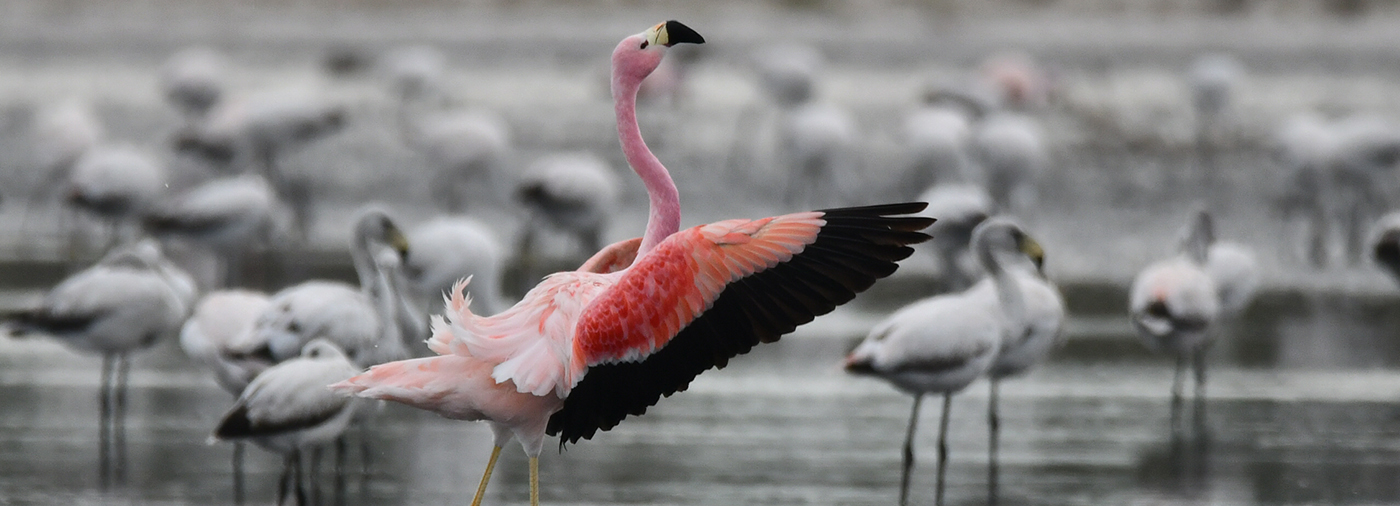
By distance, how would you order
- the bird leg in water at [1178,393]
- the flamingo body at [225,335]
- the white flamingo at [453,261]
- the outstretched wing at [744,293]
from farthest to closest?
the white flamingo at [453,261]
the bird leg in water at [1178,393]
the flamingo body at [225,335]
the outstretched wing at [744,293]

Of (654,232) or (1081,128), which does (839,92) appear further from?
(654,232)

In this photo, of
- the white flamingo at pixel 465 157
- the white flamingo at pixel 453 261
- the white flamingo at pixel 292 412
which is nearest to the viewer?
the white flamingo at pixel 292 412

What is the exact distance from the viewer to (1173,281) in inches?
358

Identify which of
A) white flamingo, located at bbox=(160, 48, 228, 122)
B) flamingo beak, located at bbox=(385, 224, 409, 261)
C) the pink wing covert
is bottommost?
the pink wing covert

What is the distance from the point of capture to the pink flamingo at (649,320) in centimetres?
504

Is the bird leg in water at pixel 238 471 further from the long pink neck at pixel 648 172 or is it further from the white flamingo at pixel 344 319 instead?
the long pink neck at pixel 648 172

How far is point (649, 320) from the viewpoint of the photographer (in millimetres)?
5105

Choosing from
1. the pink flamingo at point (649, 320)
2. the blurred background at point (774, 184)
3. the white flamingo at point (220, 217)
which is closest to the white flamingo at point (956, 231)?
the blurred background at point (774, 184)

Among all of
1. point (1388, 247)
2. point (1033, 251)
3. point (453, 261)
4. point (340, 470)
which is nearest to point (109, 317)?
point (340, 470)

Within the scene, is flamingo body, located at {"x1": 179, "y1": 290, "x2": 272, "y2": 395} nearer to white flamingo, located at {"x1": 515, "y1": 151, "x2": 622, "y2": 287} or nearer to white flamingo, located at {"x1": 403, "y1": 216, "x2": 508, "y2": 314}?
white flamingo, located at {"x1": 403, "y1": 216, "x2": 508, "y2": 314}

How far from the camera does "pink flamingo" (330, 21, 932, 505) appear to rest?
504 centimetres

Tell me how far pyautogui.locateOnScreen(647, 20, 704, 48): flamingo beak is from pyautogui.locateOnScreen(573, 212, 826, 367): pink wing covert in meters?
0.62

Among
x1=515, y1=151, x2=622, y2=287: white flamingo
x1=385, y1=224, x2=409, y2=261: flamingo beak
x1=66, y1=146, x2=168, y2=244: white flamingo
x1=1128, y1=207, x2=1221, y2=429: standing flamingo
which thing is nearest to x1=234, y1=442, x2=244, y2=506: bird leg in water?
x1=385, y1=224, x2=409, y2=261: flamingo beak

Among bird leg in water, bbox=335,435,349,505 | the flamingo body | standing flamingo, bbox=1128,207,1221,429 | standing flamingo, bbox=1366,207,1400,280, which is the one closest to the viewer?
bird leg in water, bbox=335,435,349,505
